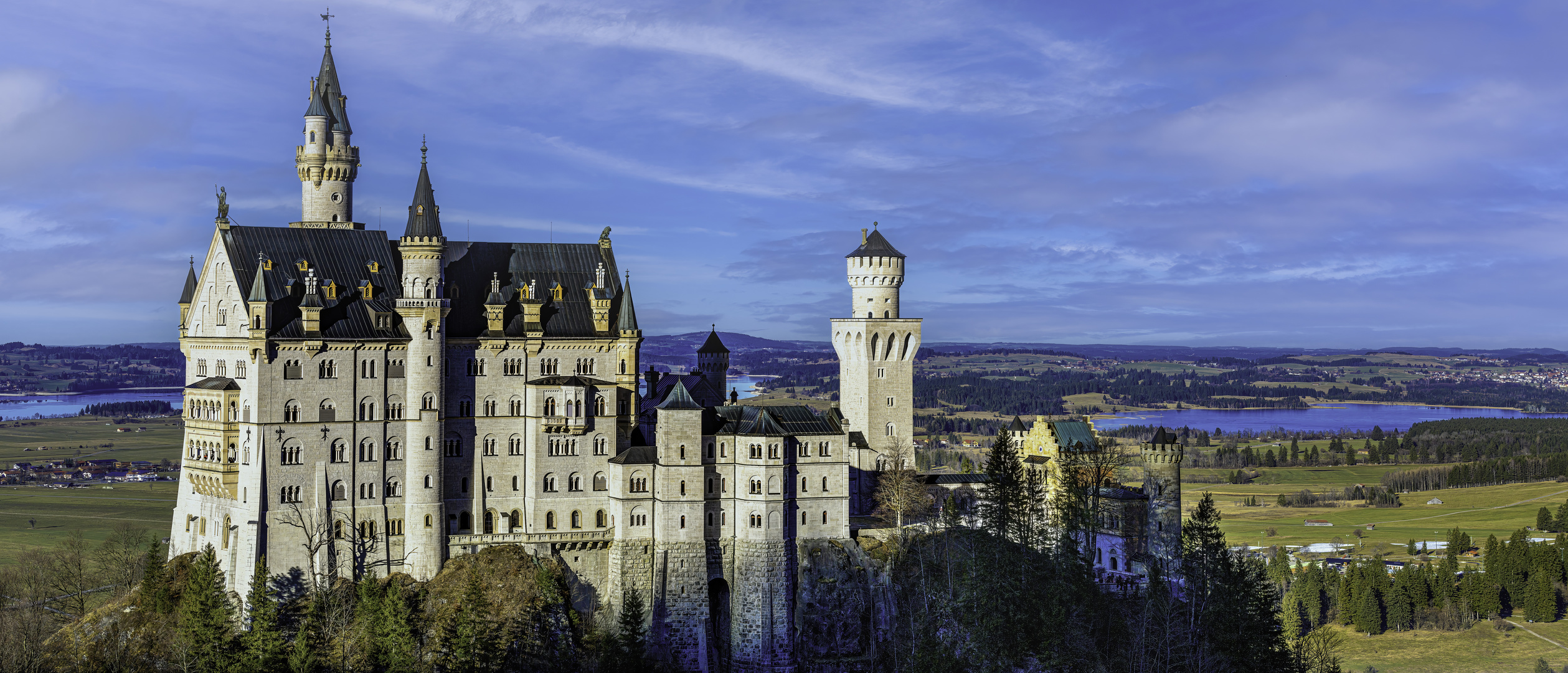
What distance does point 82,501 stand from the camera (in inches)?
7421

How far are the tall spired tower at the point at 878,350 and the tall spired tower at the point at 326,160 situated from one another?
34461 millimetres

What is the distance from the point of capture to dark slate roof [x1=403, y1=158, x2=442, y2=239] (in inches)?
3137

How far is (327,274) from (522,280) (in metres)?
11.8

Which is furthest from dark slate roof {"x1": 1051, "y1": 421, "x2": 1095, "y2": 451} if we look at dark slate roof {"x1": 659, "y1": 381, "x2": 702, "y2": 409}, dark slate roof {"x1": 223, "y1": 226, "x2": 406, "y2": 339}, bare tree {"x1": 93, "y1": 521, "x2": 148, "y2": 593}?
bare tree {"x1": 93, "y1": 521, "x2": 148, "y2": 593}

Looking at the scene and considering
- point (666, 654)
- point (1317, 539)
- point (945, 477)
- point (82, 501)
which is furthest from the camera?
point (82, 501)

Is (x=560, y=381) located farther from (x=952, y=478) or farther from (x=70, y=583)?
(x=70, y=583)

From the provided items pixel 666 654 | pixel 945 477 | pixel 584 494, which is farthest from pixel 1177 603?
pixel 584 494

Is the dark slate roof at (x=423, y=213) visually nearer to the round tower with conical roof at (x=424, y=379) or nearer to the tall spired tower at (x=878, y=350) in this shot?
the round tower with conical roof at (x=424, y=379)

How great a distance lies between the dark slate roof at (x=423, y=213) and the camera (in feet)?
261

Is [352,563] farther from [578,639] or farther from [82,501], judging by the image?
[82,501]

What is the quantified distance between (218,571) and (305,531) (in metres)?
5.17

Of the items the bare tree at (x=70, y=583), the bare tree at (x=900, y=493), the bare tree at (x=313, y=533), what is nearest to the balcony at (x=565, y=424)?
the bare tree at (x=313, y=533)

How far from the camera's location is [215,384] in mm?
77438

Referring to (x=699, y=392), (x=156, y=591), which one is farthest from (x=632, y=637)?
(x=156, y=591)
